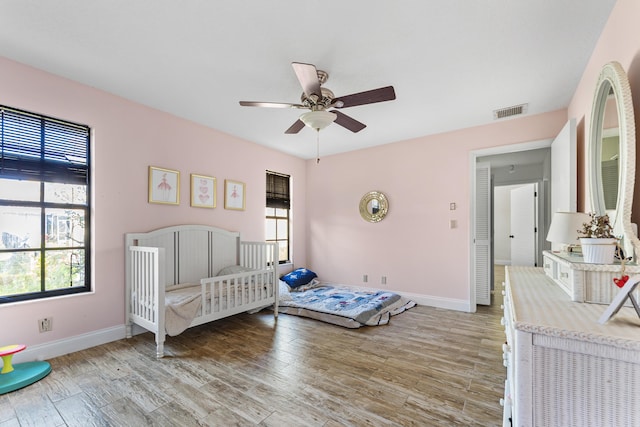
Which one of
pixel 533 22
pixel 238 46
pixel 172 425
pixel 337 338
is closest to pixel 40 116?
pixel 238 46

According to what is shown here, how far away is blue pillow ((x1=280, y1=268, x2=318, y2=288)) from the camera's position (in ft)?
14.6

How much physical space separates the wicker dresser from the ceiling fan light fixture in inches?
71.4

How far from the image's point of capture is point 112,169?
107 inches

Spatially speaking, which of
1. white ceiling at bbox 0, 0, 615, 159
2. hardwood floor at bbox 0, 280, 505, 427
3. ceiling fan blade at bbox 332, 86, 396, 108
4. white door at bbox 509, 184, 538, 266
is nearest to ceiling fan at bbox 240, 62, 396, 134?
ceiling fan blade at bbox 332, 86, 396, 108

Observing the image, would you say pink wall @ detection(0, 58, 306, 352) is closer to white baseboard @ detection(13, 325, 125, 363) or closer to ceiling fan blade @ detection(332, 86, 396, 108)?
white baseboard @ detection(13, 325, 125, 363)

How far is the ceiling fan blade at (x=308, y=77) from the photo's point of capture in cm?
174

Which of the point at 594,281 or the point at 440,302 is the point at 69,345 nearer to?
the point at 594,281

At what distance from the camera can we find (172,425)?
61.8 inches

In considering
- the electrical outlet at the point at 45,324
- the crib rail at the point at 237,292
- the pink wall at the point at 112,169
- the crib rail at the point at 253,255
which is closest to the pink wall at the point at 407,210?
the crib rail at the point at 253,255

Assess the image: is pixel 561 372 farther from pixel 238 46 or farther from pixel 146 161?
pixel 146 161

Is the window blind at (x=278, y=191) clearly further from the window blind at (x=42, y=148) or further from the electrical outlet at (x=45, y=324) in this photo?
the electrical outlet at (x=45, y=324)

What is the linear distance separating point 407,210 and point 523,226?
4367 millimetres

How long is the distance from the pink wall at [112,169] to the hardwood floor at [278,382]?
1.21ft

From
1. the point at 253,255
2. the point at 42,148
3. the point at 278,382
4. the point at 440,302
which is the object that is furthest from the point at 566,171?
the point at 42,148
